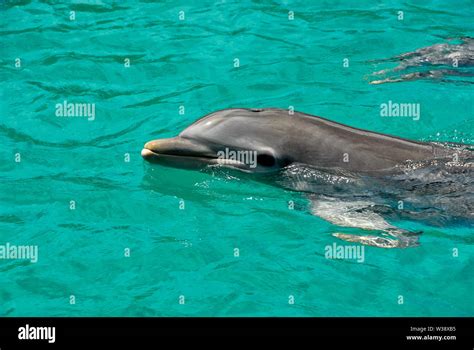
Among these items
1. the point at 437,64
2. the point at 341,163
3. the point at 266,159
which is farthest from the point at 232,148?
the point at 437,64

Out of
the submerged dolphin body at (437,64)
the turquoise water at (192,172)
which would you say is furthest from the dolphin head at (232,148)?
the submerged dolphin body at (437,64)

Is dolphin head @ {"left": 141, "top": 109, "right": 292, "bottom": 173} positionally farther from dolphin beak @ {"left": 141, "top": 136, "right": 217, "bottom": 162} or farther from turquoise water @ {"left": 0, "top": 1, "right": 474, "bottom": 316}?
turquoise water @ {"left": 0, "top": 1, "right": 474, "bottom": 316}

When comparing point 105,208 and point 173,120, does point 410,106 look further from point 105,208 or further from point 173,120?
point 105,208

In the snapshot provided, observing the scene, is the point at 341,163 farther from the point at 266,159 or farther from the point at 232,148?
the point at 232,148

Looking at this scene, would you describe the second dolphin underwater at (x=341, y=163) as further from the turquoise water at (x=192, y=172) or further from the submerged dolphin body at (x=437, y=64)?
the submerged dolphin body at (x=437, y=64)

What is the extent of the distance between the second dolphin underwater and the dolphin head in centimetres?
1

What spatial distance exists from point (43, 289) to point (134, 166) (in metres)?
2.73

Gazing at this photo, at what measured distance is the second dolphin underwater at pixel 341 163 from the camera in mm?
9484

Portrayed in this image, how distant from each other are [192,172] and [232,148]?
0.65m

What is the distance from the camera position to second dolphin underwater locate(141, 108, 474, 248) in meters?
9.48

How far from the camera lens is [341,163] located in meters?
9.59

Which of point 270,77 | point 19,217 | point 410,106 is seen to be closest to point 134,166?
point 19,217

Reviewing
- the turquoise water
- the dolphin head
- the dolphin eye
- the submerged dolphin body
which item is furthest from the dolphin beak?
the submerged dolphin body

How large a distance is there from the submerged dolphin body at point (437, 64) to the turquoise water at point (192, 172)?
24 cm
